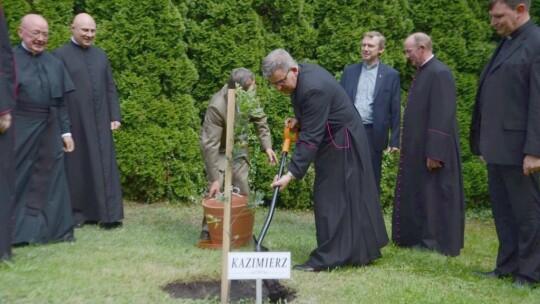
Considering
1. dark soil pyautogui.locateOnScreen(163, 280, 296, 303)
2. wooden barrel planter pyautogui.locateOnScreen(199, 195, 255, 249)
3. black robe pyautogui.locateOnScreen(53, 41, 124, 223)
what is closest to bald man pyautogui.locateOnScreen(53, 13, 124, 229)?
black robe pyautogui.locateOnScreen(53, 41, 124, 223)

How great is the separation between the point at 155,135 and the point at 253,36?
192cm

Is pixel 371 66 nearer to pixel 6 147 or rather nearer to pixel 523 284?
pixel 523 284

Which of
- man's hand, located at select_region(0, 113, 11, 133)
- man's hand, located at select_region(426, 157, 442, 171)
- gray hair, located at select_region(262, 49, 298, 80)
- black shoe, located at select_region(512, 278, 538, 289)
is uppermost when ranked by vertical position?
gray hair, located at select_region(262, 49, 298, 80)

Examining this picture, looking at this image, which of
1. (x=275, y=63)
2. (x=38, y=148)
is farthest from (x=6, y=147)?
(x=275, y=63)

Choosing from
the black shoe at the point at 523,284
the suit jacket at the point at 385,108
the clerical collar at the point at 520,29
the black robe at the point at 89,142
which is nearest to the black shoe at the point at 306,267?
the black shoe at the point at 523,284

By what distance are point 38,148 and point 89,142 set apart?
1.04 metres

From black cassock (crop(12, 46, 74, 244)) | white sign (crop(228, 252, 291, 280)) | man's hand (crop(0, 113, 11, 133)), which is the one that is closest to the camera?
white sign (crop(228, 252, 291, 280))

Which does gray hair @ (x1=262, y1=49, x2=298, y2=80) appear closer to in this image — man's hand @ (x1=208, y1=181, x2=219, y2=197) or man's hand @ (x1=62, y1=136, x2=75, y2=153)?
man's hand @ (x1=208, y1=181, x2=219, y2=197)

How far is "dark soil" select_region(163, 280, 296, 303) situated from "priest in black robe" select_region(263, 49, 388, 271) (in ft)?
2.12

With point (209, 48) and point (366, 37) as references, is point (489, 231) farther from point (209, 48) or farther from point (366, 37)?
point (209, 48)

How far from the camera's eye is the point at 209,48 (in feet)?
33.1

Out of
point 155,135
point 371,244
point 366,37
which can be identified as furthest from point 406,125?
point 155,135

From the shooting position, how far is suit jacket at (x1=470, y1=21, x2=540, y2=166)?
5.70 m

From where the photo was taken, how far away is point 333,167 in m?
6.47
